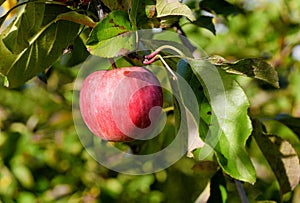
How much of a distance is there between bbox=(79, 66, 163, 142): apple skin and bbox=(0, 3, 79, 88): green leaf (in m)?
0.11

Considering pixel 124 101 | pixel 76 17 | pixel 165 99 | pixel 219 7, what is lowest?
pixel 165 99

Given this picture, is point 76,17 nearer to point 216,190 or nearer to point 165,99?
point 216,190

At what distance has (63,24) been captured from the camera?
87 cm

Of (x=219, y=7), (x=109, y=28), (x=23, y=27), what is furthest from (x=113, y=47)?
(x=219, y=7)

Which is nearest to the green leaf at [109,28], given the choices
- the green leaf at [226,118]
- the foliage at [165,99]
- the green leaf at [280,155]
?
the foliage at [165,99]

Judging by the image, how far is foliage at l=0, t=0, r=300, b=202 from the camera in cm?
77

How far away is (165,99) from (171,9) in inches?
26.3

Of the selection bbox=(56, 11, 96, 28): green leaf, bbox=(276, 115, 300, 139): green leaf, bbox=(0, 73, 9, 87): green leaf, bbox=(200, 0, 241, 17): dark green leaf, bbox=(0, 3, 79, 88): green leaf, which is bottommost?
bbox=(276, 115, 300, 139): green leaf

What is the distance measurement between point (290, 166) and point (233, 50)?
1.24 m

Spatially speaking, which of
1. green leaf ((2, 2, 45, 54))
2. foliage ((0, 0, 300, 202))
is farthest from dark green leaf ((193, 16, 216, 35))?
green leaf ((2, 2, 45, 54))

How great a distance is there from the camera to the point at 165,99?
4.62 feet

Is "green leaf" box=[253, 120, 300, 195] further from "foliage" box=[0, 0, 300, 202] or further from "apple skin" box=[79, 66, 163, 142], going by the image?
"apple skin" box=[79, 66, 163, 142]

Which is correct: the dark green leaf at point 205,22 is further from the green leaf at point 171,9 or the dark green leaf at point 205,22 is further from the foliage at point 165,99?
the green leaf at point 171,9

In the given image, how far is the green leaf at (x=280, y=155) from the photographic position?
1065 millimetres
